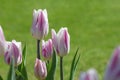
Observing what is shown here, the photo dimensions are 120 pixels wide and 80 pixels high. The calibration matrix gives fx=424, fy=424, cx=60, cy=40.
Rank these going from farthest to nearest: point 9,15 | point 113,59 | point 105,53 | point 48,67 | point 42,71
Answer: point 9,15, point 105,53, point 48,67, point 42,71, point 113,59

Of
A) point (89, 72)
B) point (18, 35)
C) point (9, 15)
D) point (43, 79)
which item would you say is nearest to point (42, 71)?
point (43, 79)

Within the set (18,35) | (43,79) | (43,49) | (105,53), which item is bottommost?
(43,79)

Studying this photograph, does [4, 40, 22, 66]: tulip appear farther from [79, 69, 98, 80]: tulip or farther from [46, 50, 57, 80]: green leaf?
[79, 69, 98, 80]: tulip

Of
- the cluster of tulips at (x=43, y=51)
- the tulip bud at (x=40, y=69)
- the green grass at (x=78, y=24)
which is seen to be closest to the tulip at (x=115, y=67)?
the cluster of tulips at (x=43, y=51)

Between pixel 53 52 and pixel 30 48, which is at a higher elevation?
pixel 30 48

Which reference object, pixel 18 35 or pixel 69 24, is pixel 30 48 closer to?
pixel 18 35

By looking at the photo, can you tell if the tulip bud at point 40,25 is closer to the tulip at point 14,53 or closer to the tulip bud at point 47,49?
the tulip bud at point 47,49

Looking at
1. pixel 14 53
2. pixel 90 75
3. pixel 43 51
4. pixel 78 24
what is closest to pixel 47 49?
pixel 43 51

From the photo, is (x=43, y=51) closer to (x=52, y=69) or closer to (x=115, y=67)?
(x=52, y=69)
